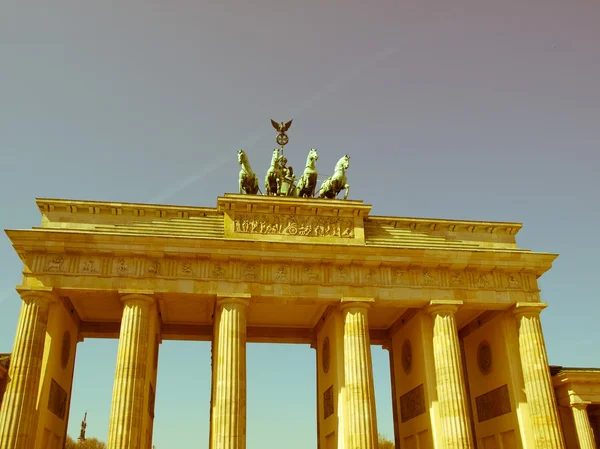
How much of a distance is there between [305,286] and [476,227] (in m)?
10.7

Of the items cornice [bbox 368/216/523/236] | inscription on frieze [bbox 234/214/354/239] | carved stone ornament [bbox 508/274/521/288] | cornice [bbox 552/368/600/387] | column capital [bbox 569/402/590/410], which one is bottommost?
column capital [bbox 569/402/590/410]

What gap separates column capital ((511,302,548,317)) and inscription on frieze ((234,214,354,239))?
30.1 feet

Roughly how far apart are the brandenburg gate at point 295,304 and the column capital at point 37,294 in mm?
65

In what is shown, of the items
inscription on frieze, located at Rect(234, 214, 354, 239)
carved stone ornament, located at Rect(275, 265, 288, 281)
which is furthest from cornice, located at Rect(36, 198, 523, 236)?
carved stone ornament, located at Rect(275, 265, 288, 281)

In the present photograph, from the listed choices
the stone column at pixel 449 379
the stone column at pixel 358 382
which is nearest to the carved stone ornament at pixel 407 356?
the stone column at pixel 449 379

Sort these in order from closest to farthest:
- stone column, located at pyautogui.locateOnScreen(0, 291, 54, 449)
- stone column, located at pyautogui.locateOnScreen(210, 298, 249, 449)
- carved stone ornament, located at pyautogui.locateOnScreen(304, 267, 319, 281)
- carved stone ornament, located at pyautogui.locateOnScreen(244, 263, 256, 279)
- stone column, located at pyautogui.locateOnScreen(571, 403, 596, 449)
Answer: stone column, located at pyautogui.locateOnScreen(0, 291, 54, 449) < stone column, located at pyautogui.locateOnScreen(210, 298, 249, 449) < carved stone ornament, located at pyautogui.locateOnScreen(244, 263, 256, 279) < carved stone ornament, located at pyautogui.locateOnScreen(304, 267, 319, 281) < stone column, located at pyautogui.locateOnScreen(571, 403, 596, 449)

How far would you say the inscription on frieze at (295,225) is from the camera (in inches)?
1145

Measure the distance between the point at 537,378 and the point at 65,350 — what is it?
2342 cm

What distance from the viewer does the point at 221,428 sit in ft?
80.3

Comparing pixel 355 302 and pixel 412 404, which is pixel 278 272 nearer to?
pixel 355 302

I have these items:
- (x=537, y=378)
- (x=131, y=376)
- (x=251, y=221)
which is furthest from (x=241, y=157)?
(x=537, y=378)

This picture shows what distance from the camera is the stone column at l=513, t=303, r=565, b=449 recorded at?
26.9 m

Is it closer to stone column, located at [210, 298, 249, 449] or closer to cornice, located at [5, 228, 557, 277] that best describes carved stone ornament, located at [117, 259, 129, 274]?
cornice, located at [5, 228, 557, 277]

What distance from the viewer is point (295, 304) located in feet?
93.6
